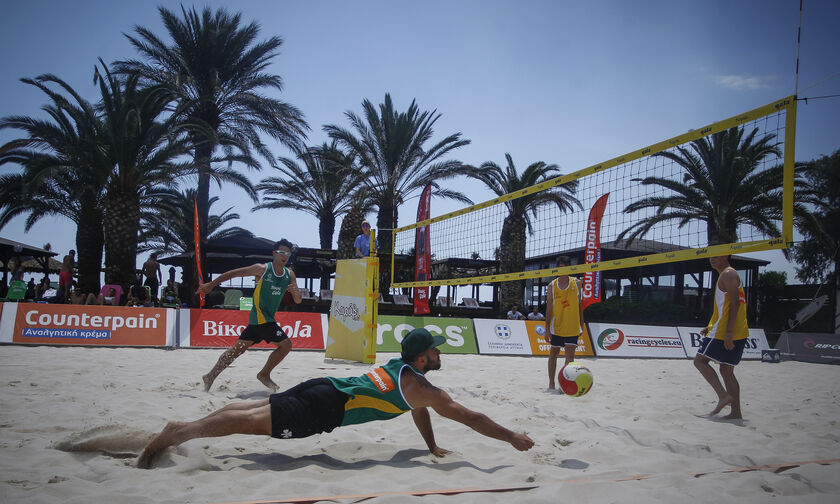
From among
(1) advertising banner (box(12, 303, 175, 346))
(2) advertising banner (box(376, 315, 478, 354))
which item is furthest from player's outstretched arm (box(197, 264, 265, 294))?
(2) advertising banner (box(376, 315, 478, 354))

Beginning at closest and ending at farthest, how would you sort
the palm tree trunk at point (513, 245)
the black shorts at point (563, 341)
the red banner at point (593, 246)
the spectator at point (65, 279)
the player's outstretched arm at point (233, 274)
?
1. the player's outstretched arm at point (233, 274)
2. the black shorts at point (563, 341)
3. the spectator at point (65, 279)
4. the red banner at point (593, 246)
5. the palm tree trunk at point (513, 245)

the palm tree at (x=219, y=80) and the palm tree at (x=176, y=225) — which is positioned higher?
the palm tree at (x=219, y=80)

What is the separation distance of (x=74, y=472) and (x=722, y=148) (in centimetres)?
1846

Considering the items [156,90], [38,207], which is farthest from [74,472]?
[38,207]

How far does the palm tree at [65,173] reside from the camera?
45.4 feet

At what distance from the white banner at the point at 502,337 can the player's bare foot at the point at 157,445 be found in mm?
8075

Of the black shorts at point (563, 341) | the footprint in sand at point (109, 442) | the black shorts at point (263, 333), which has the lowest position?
the footprint in sand at point (109, 442)

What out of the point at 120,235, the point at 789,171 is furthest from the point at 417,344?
the point at 120,235

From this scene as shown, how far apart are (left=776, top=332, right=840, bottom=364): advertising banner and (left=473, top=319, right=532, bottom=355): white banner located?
6556 mm

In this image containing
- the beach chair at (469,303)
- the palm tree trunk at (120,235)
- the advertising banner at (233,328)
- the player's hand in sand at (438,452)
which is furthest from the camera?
the beach chair at (469,303)

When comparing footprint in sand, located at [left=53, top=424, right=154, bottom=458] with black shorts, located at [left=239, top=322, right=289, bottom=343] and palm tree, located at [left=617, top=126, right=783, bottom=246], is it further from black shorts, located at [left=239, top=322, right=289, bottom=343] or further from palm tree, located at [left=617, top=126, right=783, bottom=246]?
palm tree, located at [left=617, top=126, right=783, bottom=246]

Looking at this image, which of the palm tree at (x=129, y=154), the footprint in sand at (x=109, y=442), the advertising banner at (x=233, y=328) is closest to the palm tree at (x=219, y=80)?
the palm tree at (x=129, y=154)

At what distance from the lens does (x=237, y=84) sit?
17.5 meters

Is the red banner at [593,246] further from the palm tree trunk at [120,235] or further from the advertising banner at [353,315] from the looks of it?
the palm tree trunk at [120,235]
